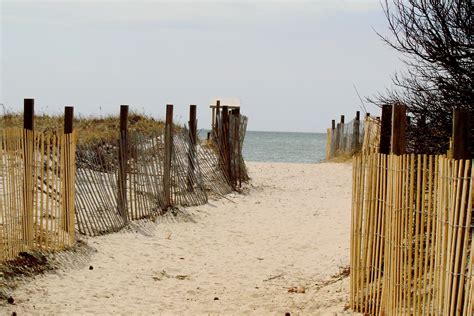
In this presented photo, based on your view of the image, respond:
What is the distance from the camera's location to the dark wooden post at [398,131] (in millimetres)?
5059

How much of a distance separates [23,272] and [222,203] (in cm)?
591

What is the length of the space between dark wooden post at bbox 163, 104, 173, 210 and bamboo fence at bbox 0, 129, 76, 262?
8.85ft

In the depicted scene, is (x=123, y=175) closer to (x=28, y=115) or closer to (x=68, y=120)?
(x=68, y=120)

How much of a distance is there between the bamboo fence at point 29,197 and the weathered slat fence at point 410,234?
319 centimetres

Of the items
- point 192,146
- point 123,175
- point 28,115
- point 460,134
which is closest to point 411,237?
point 460,134

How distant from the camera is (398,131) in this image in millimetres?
5125

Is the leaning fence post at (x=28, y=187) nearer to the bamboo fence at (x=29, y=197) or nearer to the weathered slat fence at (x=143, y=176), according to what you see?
the bamboo fence at (x=29, y=197)

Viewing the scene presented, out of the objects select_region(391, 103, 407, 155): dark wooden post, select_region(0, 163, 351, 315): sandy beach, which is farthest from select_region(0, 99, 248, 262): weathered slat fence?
select_region(391, 103, 407, 155): dark wooden post

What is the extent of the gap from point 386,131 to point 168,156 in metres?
5.66

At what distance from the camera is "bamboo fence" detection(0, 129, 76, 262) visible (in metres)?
6.66

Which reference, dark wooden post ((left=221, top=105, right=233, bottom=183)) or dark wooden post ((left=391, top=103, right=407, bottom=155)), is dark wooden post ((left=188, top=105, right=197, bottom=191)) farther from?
dark wooden post ((left=391, top=103, right=407, bottom=155))

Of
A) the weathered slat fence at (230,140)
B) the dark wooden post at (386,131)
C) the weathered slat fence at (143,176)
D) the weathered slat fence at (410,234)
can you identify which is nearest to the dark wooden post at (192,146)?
the weathered slat fence at (143,176)

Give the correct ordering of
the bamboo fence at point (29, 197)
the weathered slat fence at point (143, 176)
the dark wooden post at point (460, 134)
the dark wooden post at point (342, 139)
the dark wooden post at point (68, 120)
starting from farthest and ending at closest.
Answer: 1. the dark wooden post at point (342, 139)
2. the weathered slat fence at point (143, 176)
3. the dark wooden post at point (68, 120)
4. the bamboo fence at point (29, 197)
5. the dark wooden post at point (460, 134)

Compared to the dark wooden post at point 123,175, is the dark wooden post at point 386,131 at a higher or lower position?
higher
